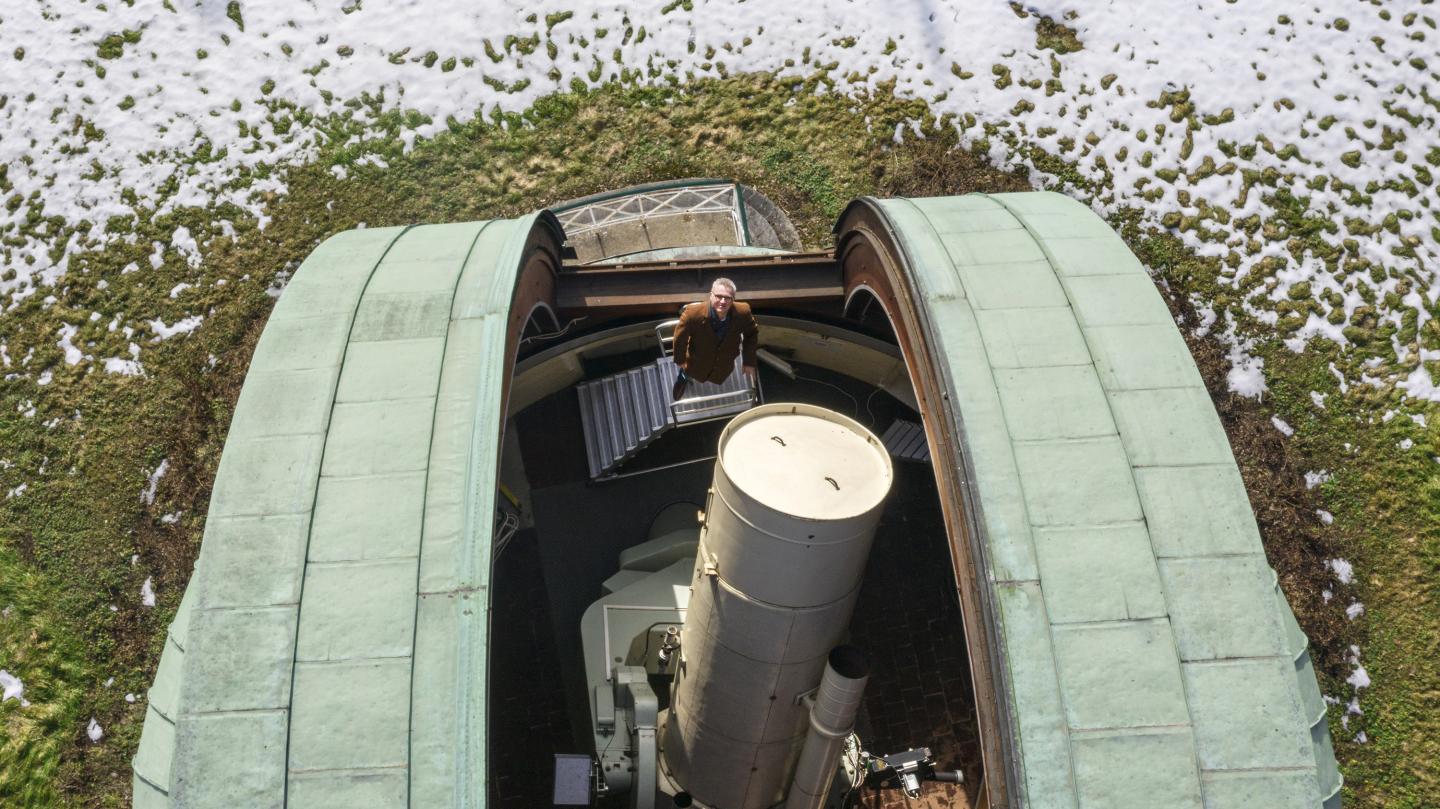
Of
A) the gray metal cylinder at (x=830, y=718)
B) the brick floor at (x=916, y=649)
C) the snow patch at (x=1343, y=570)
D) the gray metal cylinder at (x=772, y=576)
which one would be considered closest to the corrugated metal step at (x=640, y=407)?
the brick floor at (x=916, y=649)

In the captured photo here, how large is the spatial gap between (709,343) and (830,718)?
5.27 m

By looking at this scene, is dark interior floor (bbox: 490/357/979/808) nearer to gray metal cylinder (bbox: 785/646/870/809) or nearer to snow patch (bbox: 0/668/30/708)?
gray metal cylinder (bbox: 785/646/870/809)

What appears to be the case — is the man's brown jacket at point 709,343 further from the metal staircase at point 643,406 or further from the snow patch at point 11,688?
the snow patch at point 11,688

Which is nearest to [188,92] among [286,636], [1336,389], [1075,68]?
[286,636]

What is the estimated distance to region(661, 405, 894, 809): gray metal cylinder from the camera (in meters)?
8.82

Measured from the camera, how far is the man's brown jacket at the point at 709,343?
1302 centimetres

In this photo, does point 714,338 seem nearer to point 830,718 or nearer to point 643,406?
point 643,406

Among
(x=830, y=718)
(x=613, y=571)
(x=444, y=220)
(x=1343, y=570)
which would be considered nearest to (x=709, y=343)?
(x=613, y=571)

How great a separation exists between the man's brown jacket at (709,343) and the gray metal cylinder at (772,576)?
3383mm

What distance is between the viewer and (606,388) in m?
16.0

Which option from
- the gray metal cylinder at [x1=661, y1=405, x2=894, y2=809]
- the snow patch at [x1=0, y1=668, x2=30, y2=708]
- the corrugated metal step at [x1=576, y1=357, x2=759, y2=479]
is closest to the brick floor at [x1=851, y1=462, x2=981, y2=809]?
the corrugated metal step at [x1=576, y1=357, x2=759, y2=479]

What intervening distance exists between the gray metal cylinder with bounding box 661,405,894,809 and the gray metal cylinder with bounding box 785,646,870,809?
281 mm

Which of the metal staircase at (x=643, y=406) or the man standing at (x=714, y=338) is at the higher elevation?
the man standing at (x=714, y=338)

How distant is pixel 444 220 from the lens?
20938 millimetres
